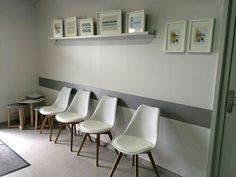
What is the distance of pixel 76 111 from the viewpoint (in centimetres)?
332

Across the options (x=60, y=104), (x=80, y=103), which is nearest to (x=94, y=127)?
(x=80, y=103)

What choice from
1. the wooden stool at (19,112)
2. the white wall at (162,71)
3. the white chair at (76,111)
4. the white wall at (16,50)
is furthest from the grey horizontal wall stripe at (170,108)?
A: the white wall at (16,50)

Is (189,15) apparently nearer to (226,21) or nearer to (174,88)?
(226,21)

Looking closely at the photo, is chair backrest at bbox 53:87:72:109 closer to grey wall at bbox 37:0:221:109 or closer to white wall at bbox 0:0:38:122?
grey wall at bbox 37:0:221:109

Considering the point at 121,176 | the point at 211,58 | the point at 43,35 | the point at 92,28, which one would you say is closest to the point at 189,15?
the point at 211,58

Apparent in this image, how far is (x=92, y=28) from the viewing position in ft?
9.66

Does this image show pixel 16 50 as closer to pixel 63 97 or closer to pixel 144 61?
pixel 63 97

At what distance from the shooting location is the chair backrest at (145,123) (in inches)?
91.4

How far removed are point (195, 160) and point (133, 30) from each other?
5.31 ft

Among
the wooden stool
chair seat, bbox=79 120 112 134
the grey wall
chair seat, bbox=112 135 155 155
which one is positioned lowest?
the wooden stool

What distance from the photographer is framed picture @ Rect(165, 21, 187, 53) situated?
211 cm

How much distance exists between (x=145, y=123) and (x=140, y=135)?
16 centimetres

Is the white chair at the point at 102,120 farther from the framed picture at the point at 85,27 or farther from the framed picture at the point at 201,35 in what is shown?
the framed picture at the point at 201,35

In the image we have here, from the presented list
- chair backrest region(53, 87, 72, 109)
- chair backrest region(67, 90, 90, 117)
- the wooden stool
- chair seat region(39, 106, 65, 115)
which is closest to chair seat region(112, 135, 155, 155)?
chair backrest region(67, 90, 90, 117)
